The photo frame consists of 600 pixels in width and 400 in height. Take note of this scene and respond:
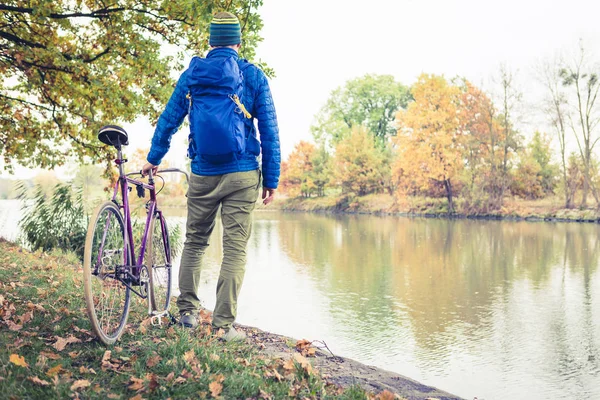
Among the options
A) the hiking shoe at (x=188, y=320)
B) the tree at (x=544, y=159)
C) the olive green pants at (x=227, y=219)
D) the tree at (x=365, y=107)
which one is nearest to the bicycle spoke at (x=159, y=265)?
the hiking shoe at (x=188, y=320)

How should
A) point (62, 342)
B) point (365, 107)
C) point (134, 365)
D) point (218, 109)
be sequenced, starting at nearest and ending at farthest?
point (134, 365)
point (62, 342)
point (218, 109)
point (365, 107)

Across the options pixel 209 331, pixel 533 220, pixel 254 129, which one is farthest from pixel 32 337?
pixel 533 220

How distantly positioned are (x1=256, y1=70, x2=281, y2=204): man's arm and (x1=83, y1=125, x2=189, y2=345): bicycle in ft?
2.76

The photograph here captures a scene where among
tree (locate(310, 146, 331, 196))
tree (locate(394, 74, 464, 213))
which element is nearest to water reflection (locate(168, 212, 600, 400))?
tree (locate(394, 74, 464, 213))

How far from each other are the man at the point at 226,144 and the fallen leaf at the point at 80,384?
1166 mm

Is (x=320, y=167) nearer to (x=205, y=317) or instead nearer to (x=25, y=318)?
(x=205, y=317)

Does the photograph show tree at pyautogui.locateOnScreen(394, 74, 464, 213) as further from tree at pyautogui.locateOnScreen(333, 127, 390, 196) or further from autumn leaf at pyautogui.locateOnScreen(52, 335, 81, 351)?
autumn leaf at pyautogui.locateOnScreen(52, 335, 81, 351)

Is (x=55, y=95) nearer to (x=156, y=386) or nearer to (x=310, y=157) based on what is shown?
(x=156, y=386)

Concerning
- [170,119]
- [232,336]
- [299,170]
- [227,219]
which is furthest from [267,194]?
[299,170]

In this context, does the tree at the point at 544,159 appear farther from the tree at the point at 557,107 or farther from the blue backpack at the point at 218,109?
the blue backpack at the point at 218,109

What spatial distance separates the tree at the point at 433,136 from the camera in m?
35.3

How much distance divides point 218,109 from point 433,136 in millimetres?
33644

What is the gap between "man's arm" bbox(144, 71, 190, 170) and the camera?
12.1 feet

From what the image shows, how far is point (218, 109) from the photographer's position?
11.4 ft
